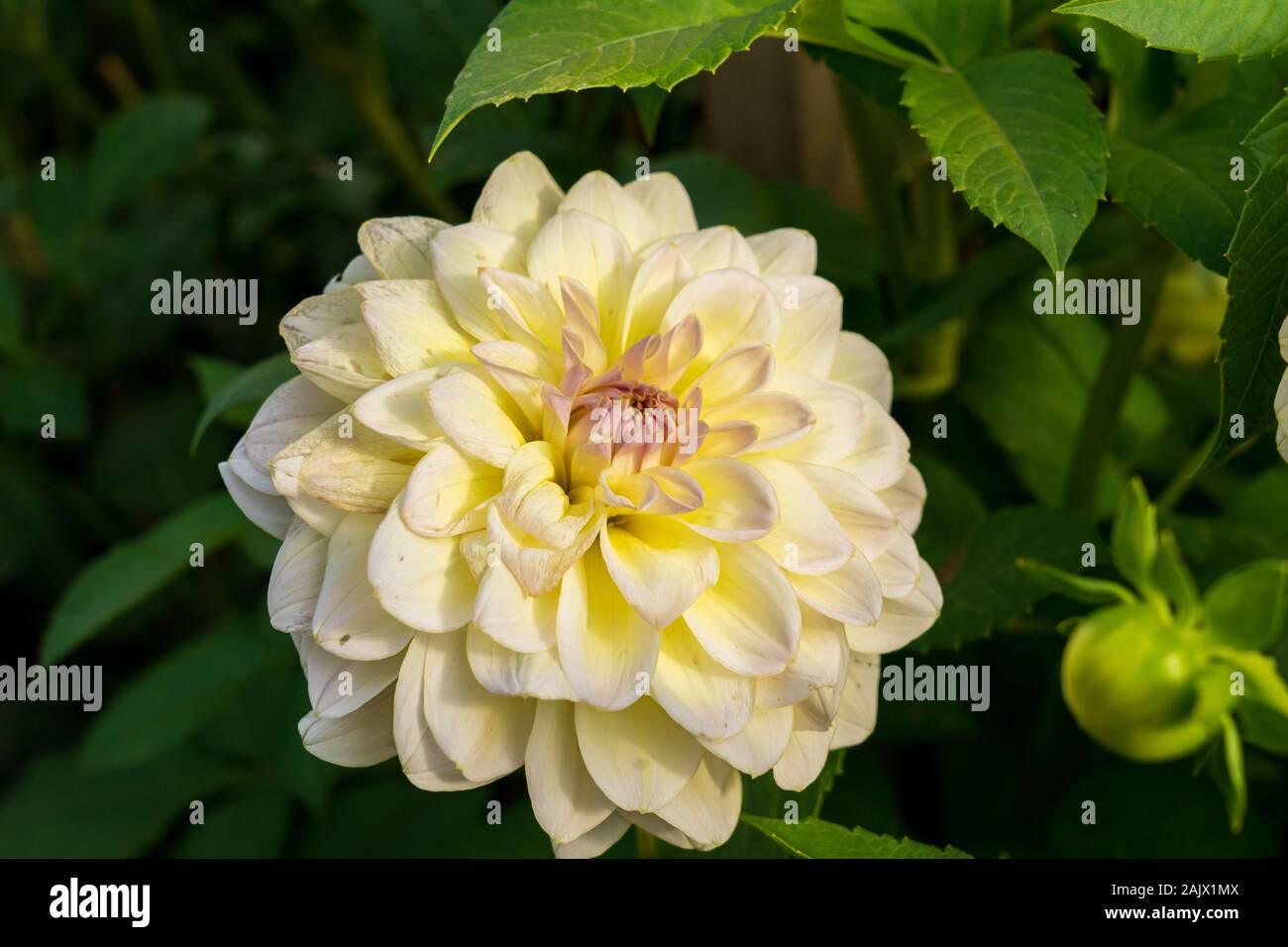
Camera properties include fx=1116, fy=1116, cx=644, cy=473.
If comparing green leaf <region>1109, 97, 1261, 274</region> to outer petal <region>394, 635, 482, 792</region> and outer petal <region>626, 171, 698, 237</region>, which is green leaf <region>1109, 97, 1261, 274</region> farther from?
outer petal <region>394, 635, 482, 792</region>

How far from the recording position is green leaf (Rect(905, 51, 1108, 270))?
0.49 meters

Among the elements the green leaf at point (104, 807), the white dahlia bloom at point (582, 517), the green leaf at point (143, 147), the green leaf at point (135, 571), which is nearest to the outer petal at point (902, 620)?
the white dahlia bloom at point (582, 517)

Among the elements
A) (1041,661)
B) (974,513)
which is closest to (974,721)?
(1041,661)

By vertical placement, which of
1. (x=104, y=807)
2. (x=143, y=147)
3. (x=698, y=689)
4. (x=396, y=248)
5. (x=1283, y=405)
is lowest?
(x=104, y=807)

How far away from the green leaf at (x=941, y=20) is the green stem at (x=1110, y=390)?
203mm

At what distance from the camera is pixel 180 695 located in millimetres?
857

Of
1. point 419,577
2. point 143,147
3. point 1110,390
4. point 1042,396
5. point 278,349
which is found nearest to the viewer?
point 419,577

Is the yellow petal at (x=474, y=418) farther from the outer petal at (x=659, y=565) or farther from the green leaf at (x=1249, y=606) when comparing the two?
the green leaf at (x=1249, y=606)

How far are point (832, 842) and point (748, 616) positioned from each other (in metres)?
0.11

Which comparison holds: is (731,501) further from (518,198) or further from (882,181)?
(882,181)

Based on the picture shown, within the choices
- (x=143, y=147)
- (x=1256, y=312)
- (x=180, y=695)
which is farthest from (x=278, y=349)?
(x=1256, y=312)

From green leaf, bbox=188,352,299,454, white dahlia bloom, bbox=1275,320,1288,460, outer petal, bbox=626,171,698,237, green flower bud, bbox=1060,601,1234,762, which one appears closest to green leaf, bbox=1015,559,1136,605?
green flower bud, bbox=1060,601,1234,762

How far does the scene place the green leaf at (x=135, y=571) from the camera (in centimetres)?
76
